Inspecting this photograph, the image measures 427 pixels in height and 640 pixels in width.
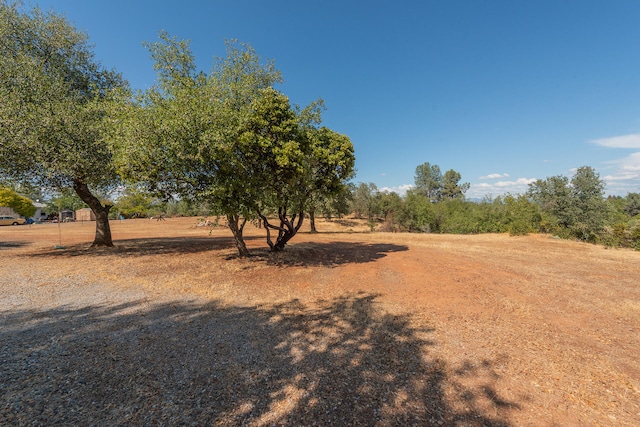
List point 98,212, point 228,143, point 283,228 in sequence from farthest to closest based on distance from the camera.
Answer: point 98,212, point 283,228, point 228,143

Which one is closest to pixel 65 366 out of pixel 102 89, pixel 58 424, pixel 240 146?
pixel 58 424

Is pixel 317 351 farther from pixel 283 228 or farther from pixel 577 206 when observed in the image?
pixel 577 206

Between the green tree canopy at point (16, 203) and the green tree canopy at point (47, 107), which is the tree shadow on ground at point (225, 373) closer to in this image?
the green tree canopy at point (47, 107)

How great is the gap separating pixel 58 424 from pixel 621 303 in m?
12.9

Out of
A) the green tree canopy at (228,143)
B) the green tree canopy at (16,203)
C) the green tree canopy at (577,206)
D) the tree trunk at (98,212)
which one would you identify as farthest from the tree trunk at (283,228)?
the green tree canopy at (16,203)

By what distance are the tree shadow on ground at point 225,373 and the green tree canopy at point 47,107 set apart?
Result: 945 cm

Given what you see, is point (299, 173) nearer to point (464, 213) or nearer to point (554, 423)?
point (554, 423)

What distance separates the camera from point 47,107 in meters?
12.4

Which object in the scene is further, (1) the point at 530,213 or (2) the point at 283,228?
(1) the point at 530,213

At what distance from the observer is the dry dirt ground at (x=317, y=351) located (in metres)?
3.52

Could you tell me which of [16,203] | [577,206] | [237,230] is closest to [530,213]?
[577,206]

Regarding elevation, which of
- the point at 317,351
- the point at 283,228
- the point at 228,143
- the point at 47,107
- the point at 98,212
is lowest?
the point at 317,351

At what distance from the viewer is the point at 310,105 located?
1359 centimetres

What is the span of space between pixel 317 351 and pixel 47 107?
16.5 metres
